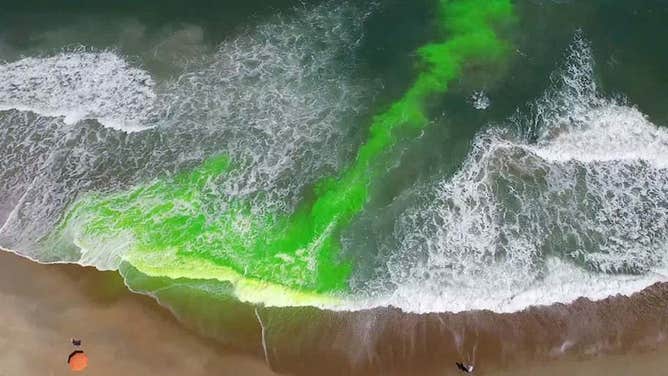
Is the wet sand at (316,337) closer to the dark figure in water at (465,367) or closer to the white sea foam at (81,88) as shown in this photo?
the dark figure in water at (465,367)

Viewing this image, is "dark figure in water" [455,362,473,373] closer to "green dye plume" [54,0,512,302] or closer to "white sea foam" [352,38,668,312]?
"white sea foam" [352,38,668,312]

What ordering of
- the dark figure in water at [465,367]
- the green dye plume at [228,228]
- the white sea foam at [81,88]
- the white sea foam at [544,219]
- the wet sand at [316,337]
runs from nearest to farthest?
the dark figure in water at [465,367] → the wet sand at [316,337] → the white sea foam at [544,219] → the green dye plume at [228,228] → the white sea foam at [81,88]

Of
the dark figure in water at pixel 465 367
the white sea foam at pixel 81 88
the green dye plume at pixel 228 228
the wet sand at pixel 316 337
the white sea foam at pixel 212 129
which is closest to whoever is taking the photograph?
the dark figure in water at pixel 465 367

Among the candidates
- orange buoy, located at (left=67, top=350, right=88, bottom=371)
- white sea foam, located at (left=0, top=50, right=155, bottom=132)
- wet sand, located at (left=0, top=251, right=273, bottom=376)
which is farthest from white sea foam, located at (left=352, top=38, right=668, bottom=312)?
white sea foam, located at (left=0, top=50, right=155, bottom=132)

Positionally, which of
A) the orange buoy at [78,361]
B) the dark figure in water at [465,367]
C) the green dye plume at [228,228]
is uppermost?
the green dye plume at [228,228]

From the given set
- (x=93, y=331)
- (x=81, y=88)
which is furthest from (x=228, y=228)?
(x=81, y=88)

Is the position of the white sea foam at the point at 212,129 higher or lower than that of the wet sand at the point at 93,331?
higher

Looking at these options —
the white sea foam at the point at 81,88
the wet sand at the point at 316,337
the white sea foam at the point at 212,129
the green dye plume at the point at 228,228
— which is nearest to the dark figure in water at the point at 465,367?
the wet sand at the point at 316,337
